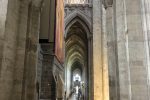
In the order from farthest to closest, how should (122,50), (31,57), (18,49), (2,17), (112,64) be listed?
(31,57) < (18,49) < (112,64) < (122,50) < (2,17)

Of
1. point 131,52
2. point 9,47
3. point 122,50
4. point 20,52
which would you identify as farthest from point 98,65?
point 9,47

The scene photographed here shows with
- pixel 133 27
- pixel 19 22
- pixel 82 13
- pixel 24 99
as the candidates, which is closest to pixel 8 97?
pixel 24 99

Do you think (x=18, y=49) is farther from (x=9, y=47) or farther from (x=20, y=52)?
(x=9, y=47)

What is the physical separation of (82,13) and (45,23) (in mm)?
13434

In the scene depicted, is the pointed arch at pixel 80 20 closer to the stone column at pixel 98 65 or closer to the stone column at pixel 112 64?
the stone column at pixel 98 65

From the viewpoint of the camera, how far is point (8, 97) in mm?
5844

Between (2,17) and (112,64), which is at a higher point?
(2,17)

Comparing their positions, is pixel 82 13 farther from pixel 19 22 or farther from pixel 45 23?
pixel 19 22

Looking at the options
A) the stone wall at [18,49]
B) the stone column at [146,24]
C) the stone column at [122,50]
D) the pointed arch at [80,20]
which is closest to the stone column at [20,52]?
the stone wall at [18,49]

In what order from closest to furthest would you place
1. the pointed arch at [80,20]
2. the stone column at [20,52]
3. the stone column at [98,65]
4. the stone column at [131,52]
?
1. the stone column at [131,52]
2. the stone column at [20,52]
3. the stone column at [98,65]
4. the pointed arch at [80,20]

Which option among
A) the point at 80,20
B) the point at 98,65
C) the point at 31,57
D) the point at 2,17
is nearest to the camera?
the point at 2,17

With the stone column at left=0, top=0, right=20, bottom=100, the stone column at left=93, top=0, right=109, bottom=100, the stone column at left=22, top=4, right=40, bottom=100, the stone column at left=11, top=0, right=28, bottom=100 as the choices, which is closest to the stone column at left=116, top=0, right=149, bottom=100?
the stone column at left=22, top=4, right=40, bottom=100

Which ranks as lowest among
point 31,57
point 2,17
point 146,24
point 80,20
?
point 31,57

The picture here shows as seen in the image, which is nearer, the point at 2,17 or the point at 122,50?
the point at 2,17
